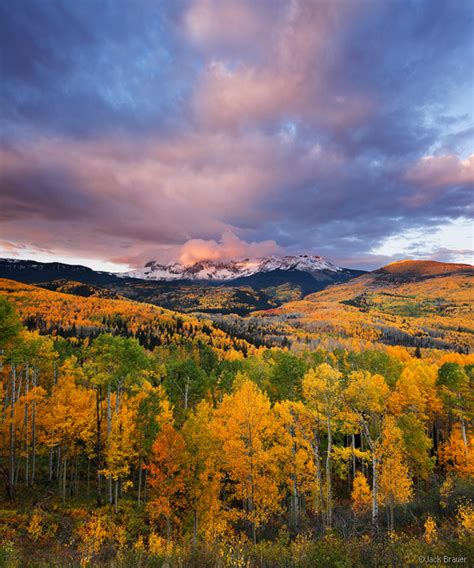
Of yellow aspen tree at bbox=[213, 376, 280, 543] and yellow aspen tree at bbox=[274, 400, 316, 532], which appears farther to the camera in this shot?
yellow aspen tree at bbox=[274, 400, 316, 532]

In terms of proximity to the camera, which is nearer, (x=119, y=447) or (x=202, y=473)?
(x=202, y=473)

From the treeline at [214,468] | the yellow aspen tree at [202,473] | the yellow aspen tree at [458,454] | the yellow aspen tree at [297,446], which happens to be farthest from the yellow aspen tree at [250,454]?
the yellow aspen tree at [458,454]

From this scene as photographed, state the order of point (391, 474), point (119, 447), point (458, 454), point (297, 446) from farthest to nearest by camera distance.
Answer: point (458, 454) → point (119, 447) → point (297, 446) → point (391, 474)

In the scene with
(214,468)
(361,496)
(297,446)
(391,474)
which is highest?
(391,474)

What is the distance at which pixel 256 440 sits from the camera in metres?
25.0

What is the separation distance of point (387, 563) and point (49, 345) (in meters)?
39.9

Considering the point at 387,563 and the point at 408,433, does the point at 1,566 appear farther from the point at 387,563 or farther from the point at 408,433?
the point at 408,433

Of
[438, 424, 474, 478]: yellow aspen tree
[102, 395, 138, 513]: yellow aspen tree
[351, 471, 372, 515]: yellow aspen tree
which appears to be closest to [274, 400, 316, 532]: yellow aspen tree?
[351, 471, 372, 515]: yellow aspen tree

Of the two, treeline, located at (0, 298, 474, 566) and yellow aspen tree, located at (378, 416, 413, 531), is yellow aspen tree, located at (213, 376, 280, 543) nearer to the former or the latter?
treeline, located at (0, 298, 474, 566)

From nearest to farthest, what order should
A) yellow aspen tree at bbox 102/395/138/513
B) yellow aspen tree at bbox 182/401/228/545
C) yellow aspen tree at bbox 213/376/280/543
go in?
yellow aspen tree at bbox 213/376/280/543, yellow aspen tree at bbox 182/401/228/545, yellow aspen tree at bbox 102/395/138/513

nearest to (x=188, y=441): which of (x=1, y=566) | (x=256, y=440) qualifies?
(x=256, y=440)

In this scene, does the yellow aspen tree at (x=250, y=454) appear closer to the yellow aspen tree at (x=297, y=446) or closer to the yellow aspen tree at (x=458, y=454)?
the yellow aspen tree at (x=297, y=446)

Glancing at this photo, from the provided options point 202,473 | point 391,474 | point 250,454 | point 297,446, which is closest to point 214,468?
point 202,473

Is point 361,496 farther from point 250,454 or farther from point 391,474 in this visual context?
point 250,454
